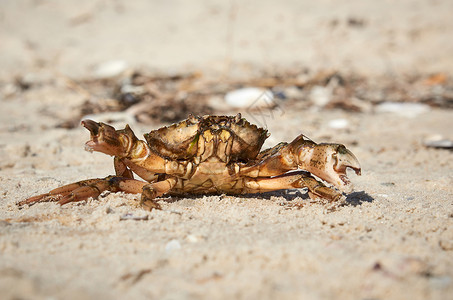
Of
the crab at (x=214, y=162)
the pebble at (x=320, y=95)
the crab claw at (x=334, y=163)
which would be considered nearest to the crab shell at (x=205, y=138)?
the crab at (x=214, y=162)

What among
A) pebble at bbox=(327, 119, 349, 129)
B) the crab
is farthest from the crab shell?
pebble at bbox=(327, 119, 349, 129)

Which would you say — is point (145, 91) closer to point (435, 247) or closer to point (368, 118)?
point (368, 118)

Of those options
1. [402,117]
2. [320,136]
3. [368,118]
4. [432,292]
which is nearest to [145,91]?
[320,136]

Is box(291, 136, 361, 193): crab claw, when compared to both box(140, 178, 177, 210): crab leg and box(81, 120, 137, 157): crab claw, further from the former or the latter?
box(81, 120, 137, 157): crab claw

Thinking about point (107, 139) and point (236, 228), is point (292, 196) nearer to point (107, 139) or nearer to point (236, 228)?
point (236, 228)

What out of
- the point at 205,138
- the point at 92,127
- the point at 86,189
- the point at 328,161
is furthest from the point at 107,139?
the point at 328,161
